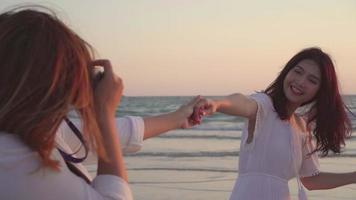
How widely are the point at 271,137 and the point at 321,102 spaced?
41cm

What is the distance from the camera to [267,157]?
3590 millimetres

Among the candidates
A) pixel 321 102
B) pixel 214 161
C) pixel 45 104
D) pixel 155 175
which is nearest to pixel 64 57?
pixel 45 104

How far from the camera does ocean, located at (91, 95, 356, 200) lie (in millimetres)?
A: 8023

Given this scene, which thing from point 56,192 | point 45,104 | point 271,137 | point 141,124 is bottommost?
point 271,137

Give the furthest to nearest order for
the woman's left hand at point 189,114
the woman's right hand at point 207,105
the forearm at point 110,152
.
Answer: the woman's right hand at point 207,105 → the woman's left hand at point 189,114 → the forearm at point 110,152

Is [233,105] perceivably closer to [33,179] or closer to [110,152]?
[110,152]

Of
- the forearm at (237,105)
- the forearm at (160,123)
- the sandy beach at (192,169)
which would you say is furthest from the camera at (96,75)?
the sandy beach at (192,169)

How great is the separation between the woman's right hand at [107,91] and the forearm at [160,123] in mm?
650

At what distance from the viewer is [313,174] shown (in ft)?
12.5

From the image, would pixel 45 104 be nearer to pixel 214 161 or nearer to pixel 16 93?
pixel 16 93

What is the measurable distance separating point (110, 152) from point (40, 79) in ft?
0.94

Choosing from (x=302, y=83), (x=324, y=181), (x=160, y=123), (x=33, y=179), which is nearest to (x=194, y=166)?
(x=324, y=181)

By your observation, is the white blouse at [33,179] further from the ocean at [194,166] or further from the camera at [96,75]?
the ocean at [194,166]

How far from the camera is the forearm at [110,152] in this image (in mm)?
1551
